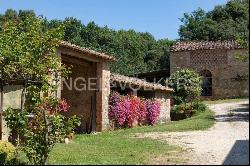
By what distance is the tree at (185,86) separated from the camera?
30047 millimetres

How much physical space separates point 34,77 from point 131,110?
10287 millimetres

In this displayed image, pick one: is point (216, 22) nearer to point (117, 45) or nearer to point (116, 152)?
point (117, 45)

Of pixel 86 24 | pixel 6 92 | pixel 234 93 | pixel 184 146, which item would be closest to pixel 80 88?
pixel 6 92

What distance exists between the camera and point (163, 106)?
2791 cm

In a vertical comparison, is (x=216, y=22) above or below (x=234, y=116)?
above

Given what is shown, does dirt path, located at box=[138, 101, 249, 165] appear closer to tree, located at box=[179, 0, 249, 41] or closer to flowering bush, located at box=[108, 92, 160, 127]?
flowering bush, located at box=[108, 92, 160, 127]

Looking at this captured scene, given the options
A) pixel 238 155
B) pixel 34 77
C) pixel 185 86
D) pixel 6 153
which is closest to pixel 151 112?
pixel 185 86

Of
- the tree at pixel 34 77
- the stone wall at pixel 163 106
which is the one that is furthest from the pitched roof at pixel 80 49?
the stone wall at pixel 163 106

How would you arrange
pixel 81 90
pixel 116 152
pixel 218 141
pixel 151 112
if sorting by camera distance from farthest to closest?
pixel 151 112 → pixel 81 90 → pixel 218 141 → pixel 116 152

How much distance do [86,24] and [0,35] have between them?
4068 cm

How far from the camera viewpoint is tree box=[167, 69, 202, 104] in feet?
98.6

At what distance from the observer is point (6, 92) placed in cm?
1647

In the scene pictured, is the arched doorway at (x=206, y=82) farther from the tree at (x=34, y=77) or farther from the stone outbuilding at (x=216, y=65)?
the tree at (x=34, y=77)

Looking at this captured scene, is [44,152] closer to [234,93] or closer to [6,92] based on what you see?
[6,92]
